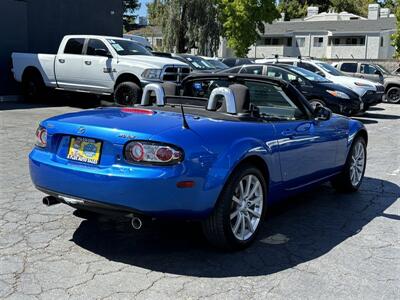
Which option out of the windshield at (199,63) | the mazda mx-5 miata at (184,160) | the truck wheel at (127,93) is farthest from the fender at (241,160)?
the windshield at (199,63)

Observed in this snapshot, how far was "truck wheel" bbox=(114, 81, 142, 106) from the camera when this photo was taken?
501 inches

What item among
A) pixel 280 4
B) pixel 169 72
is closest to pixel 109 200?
pixel 169 72

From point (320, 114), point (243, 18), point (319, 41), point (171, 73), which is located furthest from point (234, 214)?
point (319, 41)

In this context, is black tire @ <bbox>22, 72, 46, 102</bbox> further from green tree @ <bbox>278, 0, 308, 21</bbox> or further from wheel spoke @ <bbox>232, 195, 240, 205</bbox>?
green tree @ <bbox>278, 0, 308, 21</bbox>

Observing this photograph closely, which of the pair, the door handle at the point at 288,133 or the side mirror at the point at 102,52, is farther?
the side mirror at the point at 102,52

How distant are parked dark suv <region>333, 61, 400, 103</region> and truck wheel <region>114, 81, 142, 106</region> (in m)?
12.8

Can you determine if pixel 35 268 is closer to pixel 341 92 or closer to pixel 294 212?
pixel 294 212

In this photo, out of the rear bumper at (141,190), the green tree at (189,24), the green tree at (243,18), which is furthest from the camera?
the green tree at (189,24)

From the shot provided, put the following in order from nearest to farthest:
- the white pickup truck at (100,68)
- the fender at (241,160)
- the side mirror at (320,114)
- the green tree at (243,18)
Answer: the fender at (241,160) < the side mirror at (320,114) < the white pickup truck at (100,68) < the green tree at (243,18)

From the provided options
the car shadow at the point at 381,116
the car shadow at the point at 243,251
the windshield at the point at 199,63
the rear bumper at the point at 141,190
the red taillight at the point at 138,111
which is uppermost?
the windshield at the point at 199,63

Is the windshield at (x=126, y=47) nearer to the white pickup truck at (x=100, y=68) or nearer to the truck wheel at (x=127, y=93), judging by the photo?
the white pickup truck at (x=100, y=68)

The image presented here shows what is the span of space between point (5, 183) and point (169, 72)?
7.50m

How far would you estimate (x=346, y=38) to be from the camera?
54062mm

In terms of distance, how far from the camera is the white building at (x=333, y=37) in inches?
2035
